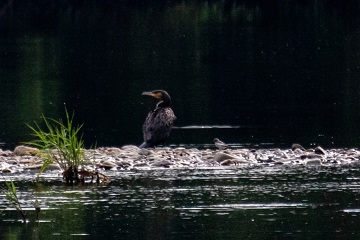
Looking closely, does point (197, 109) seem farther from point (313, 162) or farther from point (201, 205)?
point (201, 205)

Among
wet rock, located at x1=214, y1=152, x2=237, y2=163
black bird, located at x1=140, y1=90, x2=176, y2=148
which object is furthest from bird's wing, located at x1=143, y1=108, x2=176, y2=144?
wet rock, located at x1=214, y1=152, x2=237, y2=163

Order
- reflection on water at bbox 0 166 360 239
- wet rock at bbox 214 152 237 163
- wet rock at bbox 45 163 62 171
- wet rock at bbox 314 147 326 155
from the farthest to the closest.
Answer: wet rock at bbox 314 147 326 155
wet rock at bbox 214 152 237 163
wet rock at bbox 45 163 62 171
reflection on water at bbox 0 166 360 239

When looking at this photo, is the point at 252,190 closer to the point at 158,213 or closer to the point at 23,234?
the point at 158,213

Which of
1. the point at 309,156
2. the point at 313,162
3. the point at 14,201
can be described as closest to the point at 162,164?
the point at 313,162

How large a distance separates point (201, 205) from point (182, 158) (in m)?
4.17

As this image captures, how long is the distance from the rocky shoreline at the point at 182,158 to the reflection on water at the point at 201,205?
1.87 ft

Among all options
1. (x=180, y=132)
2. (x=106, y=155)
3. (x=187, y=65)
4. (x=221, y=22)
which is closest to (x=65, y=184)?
(x=106, y=155)

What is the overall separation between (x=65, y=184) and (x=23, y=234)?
3.67 metres

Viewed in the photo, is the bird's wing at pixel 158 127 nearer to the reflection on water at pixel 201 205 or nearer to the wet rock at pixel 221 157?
the wet rock at pixel 221 157

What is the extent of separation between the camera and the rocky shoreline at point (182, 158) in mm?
20641

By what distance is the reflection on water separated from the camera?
1535 centimetres

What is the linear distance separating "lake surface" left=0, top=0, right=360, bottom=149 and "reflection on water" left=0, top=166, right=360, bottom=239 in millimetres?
4819

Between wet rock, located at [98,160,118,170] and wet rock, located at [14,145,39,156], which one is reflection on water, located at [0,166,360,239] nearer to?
wet rock, located at [98,160,118,170]

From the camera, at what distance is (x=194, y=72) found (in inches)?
1694
